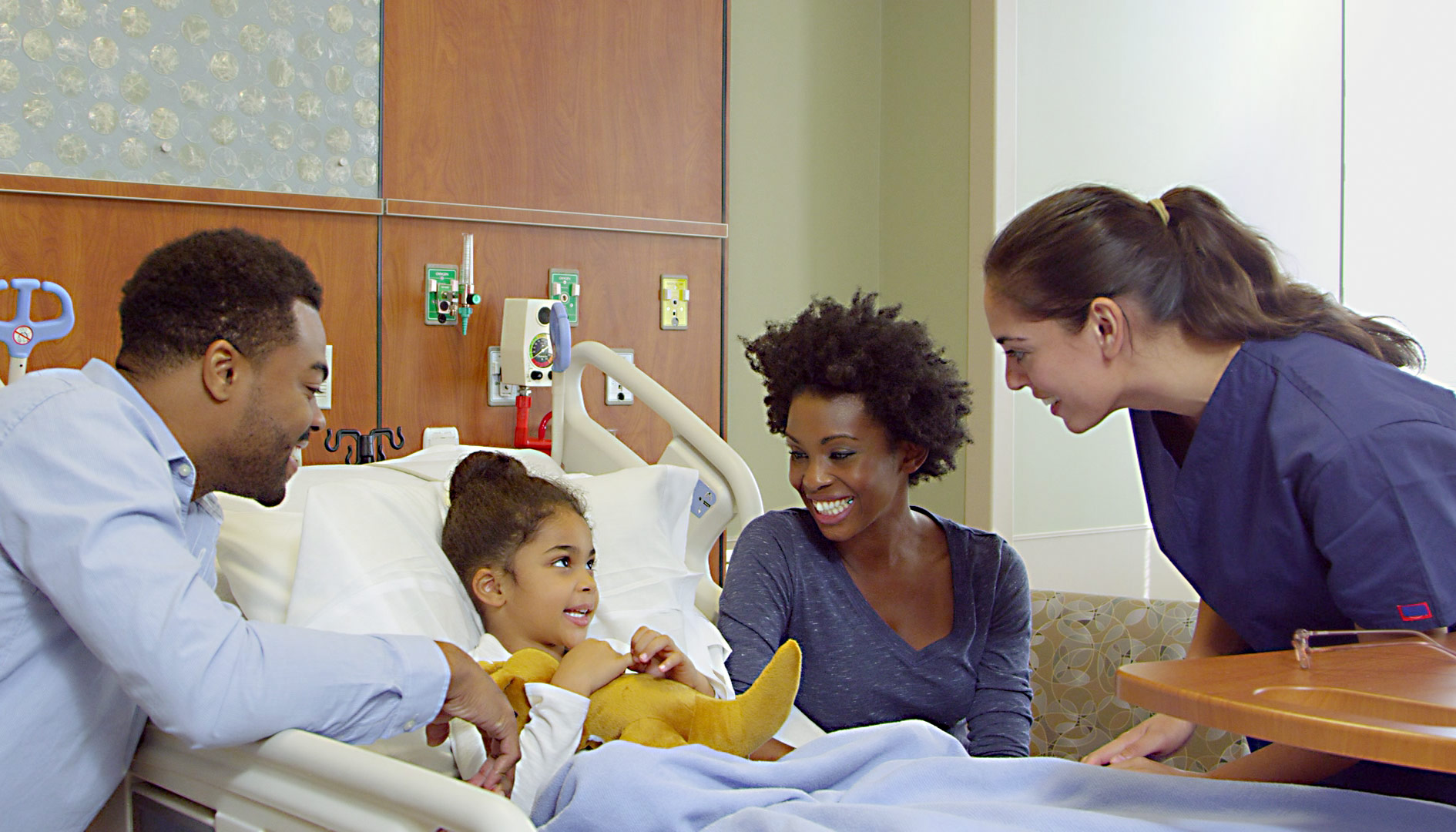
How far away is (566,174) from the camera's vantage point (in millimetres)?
3365

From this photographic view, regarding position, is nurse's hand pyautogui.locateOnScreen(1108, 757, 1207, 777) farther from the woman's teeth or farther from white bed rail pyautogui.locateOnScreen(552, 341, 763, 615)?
white bed rail pyautogui.locateOnScreen(552, 341, 763, 615)

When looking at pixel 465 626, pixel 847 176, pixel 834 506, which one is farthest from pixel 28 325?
pixel 847 176

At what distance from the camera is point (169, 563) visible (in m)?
1.18

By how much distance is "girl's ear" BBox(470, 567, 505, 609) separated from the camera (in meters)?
1.81

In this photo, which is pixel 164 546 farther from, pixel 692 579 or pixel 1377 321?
pixel 1377 321

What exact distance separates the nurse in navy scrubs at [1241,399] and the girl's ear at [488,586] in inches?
34.2

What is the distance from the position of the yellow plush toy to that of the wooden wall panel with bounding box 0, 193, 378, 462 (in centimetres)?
160

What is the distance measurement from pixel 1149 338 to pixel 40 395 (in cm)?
132

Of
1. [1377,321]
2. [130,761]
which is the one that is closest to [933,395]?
[1377,321]

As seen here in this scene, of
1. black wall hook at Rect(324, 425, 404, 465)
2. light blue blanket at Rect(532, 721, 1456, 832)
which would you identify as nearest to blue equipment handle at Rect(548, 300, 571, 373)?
black wall hook at Rect(324, 425, 404, 465)

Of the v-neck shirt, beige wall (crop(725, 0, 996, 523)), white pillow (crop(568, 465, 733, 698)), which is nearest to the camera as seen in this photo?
the v-neck shirt

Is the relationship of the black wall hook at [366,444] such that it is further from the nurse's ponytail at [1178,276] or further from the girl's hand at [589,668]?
the nurse's ponytail at [1178,276]

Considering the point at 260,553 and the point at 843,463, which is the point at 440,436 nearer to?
the point at 260,553

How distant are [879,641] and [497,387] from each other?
168 centimetres
